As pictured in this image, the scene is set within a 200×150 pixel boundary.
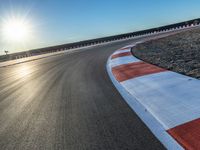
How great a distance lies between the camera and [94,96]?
6.02 metres

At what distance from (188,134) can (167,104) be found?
4.13ft

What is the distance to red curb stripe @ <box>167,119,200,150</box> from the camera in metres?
2.97

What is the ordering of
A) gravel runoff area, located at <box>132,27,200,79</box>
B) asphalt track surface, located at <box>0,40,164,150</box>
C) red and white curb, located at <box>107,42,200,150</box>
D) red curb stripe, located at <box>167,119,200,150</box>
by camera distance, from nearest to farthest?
red curb stripe, located at <box>167,119,200,150</box>, red and white curb, located at <box>107,42,200,150</box>, asphalt track surface, located at <box>0,40,164,150</box>, gravel runoff area, located at <box>132,27,200,79</box>

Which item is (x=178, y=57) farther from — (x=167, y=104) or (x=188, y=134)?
(x=188, y=134)

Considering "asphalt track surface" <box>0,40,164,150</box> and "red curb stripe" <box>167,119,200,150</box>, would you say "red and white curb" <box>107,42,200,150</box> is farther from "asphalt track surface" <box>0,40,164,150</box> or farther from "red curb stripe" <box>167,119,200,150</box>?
"asphalt track surface" <box>0,40,164,150</box>

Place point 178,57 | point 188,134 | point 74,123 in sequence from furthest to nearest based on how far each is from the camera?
1. point 178,57
2. point 74,123
3. point 188,134

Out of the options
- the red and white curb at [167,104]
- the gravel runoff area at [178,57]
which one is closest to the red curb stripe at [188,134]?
the red and white curb at [167,104]

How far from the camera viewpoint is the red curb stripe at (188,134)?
9.75 feet

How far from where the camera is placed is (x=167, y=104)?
176 inches

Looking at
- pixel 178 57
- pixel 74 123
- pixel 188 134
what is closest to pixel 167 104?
pixel 188 134

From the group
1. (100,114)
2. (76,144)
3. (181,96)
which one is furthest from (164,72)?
(76,144)

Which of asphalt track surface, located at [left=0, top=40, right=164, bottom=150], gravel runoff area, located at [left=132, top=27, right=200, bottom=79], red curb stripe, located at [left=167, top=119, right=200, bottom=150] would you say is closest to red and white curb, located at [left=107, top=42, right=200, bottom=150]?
red curb stripe, located at [left=167, top=119, right=200, bottom=150]

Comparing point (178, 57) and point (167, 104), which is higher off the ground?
point (167, 104)

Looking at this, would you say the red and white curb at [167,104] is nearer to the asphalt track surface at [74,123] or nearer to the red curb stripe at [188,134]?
the red curb stripe at [188,134]
